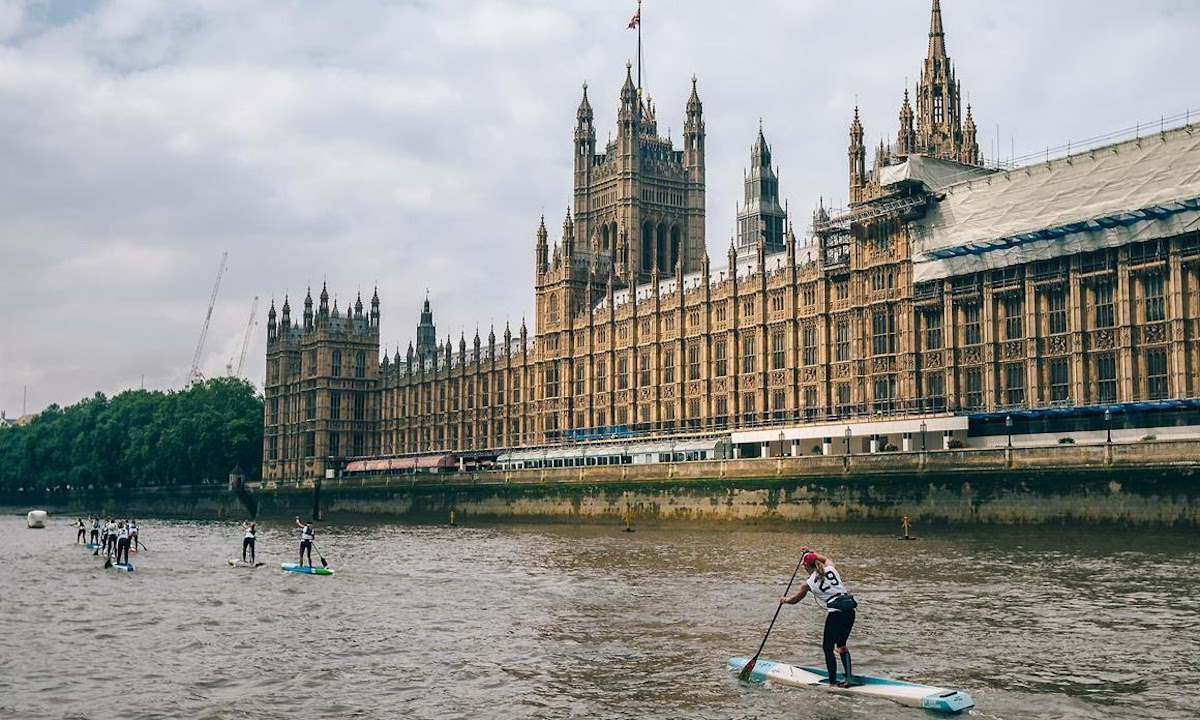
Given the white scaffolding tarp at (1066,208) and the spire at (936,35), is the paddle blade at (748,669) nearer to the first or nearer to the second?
the white scaffolding tarp at (1066,208)

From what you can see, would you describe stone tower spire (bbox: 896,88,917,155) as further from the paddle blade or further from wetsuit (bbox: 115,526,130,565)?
the paddle blade

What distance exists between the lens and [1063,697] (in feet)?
93.5

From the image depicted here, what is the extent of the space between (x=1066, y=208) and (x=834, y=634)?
70943 millimetres

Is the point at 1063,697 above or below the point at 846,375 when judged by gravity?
below

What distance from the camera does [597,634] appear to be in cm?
3934

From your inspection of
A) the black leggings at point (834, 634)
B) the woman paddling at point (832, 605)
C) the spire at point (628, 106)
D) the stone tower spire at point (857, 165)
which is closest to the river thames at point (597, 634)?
the black leggings at point (834, 634)

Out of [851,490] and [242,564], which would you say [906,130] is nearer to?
[851,490]

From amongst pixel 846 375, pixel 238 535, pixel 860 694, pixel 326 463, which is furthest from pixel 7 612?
pixel 326 463

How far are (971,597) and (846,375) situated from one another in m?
66.4

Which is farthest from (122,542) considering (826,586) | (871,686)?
(871,686)

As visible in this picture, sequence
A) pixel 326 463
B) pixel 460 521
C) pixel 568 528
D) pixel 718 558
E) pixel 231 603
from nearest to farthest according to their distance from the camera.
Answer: pixel 231 603, pixel 718 558, pixel 568 528, pixel 460 521, pixel 326 463

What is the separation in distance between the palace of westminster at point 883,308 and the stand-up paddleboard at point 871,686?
62536 millimetres

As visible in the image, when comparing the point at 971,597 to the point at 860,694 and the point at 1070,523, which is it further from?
the point at 1070,523

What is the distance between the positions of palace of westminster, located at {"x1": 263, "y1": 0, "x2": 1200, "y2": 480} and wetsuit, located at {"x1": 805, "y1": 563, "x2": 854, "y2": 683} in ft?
207
